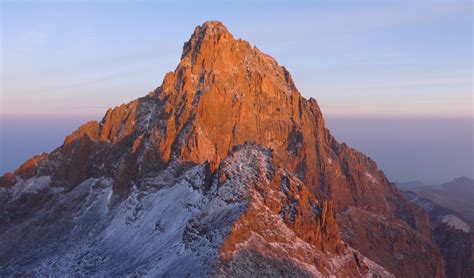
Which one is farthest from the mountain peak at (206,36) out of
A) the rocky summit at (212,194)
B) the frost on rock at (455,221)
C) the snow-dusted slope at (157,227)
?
the frost on rock at (455,221)

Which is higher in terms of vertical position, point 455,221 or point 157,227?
point 157,227

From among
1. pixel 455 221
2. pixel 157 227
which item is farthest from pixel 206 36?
pixel 455 221

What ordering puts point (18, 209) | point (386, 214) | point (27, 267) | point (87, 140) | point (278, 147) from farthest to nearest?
point (386, 214) < point (278, 147) < point (87, 140) < point (18, 209) < point (27, 267)

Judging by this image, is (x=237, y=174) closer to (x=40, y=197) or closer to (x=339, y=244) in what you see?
(x=339, y=244)

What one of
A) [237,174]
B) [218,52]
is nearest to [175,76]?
[218,52]

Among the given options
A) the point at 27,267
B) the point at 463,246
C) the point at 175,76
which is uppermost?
the point at 175,76

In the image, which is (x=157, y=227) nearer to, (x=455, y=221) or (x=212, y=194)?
(x=212, y=194)

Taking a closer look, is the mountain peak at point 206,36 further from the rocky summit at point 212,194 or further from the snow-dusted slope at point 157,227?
the snow-dusted slope at point 157,227

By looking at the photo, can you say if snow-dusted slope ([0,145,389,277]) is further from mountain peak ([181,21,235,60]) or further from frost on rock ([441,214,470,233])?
frost on rock ([441,214,470,233])

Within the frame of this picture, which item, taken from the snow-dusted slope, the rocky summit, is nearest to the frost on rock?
the rocky summit
